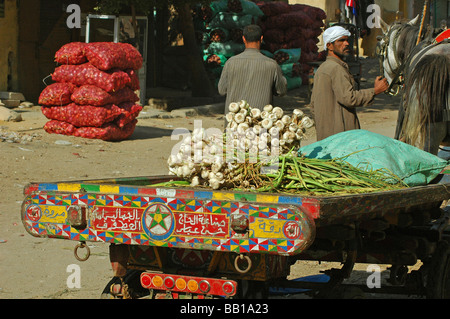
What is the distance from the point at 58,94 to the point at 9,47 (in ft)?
14.9

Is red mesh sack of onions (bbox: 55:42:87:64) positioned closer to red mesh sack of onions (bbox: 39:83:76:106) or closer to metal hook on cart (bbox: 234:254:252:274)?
red mesh sack of onions (bbox: 39:83:76:106)

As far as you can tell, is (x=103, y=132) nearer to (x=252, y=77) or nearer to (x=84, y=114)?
(x=84, y=114)

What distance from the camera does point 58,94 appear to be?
12383 mm

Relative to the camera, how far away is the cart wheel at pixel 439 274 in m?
4.46

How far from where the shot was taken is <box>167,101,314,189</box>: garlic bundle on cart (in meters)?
3.96

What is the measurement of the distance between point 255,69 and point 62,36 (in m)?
11.8

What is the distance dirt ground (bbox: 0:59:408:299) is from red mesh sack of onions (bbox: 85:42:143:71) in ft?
4.21

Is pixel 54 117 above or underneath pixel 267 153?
underneath

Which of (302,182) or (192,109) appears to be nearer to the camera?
(302,182)

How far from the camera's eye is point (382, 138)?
4.70m
